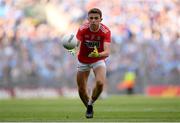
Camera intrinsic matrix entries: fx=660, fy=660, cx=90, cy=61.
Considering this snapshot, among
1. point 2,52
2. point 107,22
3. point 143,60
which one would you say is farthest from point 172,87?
point 2,52

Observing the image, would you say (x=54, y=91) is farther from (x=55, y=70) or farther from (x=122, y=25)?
(x=122, y=25)

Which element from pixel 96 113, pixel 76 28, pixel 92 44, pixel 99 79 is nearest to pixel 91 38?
pixel 92 44

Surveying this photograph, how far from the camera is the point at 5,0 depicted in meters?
45.3

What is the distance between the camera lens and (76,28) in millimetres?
45844

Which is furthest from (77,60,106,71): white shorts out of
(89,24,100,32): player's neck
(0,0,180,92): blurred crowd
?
(0,0,180,92): blurred crowd

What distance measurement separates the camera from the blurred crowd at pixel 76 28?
45719mm

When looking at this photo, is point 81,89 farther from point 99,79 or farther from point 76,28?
point 76,28

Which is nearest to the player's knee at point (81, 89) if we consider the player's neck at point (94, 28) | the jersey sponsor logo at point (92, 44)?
the jersey sponsor logo at point (92, 44)

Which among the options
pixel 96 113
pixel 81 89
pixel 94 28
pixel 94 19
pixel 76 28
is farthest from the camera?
pixel 76 28

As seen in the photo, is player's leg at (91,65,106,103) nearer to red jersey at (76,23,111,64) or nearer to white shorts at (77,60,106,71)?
white shorts at (77,60,106,71)

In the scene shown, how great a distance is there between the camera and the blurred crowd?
4572 cm

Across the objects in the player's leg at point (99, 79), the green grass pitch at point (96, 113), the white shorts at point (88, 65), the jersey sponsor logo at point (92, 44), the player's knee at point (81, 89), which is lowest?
the green grass pitch at point (96, 113)

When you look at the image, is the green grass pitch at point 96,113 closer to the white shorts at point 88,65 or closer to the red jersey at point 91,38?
the white shorts at point 88,65

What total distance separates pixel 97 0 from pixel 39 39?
4978 millimetres
